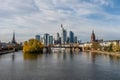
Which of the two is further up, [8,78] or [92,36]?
[92,36]

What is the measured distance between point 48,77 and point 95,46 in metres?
99.5

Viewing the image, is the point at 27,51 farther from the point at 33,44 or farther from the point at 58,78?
the point at 58,78

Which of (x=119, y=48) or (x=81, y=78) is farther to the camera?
(x=119, y=48)

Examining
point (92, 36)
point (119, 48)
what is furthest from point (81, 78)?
point (92, 36)

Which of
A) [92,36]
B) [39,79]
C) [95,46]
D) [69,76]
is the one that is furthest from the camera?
[92,36]

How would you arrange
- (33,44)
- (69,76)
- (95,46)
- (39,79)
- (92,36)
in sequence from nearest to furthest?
(39,79), (69,76), (33,44), (95,46), (92,36)

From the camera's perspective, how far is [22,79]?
99.0 ft

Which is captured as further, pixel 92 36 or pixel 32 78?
pixel 92 36

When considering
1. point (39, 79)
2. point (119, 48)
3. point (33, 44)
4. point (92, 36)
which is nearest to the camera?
point (39, 79)

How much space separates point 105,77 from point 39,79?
8965mm

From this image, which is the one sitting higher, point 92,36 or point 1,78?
point 92,36

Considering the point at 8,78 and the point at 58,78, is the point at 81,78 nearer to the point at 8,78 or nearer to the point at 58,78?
the point at 58,78

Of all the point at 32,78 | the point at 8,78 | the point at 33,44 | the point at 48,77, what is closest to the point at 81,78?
the point at 48,77

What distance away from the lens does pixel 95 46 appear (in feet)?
423
